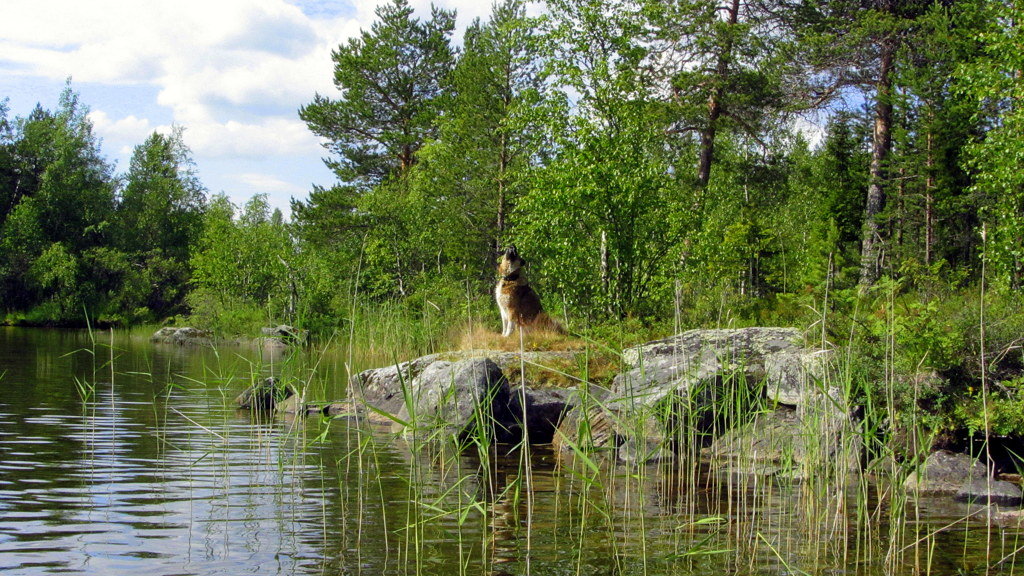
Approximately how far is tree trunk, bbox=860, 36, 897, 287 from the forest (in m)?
0.08

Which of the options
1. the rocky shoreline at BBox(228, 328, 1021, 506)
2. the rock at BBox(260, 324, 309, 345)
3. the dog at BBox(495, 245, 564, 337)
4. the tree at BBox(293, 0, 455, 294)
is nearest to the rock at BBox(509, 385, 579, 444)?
the rocky shoreline at BBox(228, 328, 1021, 506)

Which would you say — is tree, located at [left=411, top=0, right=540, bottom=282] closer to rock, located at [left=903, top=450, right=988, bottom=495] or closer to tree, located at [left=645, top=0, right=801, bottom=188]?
tree, located at [left=645, top=0, right=801, bottom=188]

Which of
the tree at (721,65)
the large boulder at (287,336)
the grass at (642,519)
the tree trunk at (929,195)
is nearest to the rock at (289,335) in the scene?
the large boulder at (287,336)

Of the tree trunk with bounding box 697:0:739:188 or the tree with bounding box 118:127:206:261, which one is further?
the tree with bounding box 118:127:206:261

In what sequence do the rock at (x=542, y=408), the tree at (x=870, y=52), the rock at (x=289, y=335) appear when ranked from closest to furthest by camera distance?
1. the rock at (x=289, y=335)
2. the rock at (x=542, y=408)
3. the tree at (x=870, y=52)

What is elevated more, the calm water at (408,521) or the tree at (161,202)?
the tree at (161,202)

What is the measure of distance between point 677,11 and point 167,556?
2219 centimetres

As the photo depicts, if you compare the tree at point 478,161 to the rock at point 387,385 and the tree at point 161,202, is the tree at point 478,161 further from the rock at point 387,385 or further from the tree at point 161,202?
the tree at point 161,202

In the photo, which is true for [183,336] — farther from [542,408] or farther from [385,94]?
[542,408]

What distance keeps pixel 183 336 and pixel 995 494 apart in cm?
3396

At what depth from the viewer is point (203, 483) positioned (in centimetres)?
822

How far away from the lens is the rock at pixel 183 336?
3550 cm

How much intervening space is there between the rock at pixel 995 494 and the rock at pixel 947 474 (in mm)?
161

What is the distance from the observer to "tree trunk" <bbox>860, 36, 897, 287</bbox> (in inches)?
912
